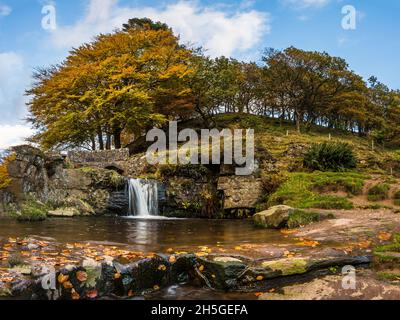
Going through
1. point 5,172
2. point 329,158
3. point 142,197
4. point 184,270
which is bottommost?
point 184,270

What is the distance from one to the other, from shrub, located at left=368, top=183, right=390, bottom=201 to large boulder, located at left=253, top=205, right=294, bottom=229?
4.66 metres

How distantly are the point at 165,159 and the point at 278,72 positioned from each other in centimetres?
2583

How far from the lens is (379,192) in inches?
609

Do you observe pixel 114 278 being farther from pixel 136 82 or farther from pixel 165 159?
pixel 136 82

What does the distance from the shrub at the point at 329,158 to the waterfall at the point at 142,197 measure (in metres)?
7.54

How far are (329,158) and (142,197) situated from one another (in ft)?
29.6

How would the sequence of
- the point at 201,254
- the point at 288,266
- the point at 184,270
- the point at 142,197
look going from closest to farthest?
the point at 288,266
the point at 184,270
the point at 201,254
the point at 142,197

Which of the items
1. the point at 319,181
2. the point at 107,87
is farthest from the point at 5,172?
the point at 107,87

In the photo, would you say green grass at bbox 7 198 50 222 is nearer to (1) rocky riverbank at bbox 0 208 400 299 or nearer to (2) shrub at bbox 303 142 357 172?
(1) rocky riverbank at bbox 0 208 400 299

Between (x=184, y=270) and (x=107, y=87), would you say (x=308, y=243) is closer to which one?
(x=184, y=270)

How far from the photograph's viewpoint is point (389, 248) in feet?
26.4

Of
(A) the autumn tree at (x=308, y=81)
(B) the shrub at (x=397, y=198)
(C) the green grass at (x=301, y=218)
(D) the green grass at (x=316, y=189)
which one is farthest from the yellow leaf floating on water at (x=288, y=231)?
(A) the autumn tree at (x=308, y=81)

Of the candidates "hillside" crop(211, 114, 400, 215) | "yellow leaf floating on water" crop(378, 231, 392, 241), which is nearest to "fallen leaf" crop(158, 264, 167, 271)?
"yellow leaf floating on water" crop(378, 231, 392, 241)

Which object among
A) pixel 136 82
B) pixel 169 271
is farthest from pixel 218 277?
pixel 136 82
